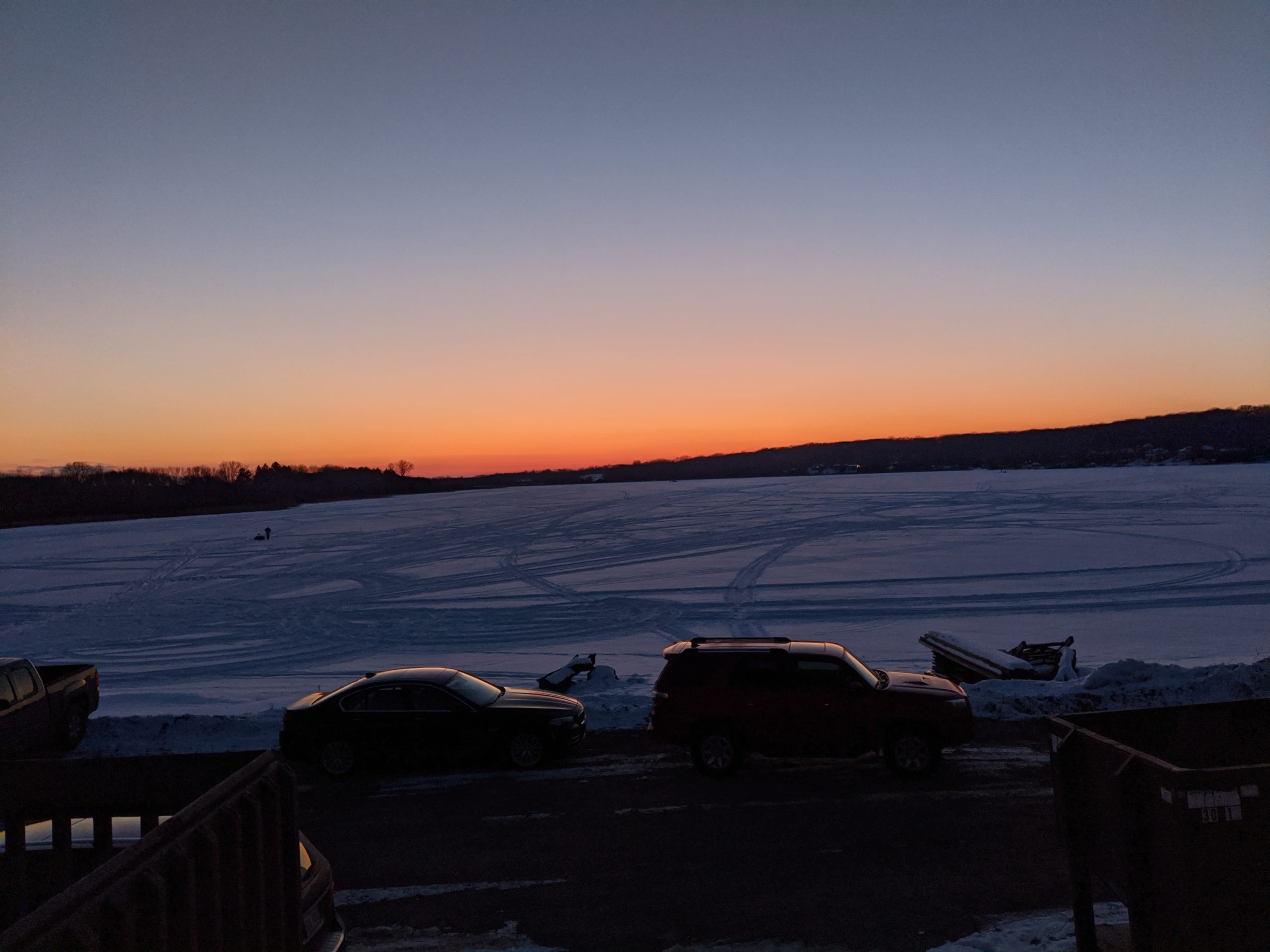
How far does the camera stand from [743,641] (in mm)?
11125

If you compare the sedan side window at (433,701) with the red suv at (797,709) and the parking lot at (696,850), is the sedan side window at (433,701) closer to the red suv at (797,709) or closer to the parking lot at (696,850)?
the parking lot at (696,850)

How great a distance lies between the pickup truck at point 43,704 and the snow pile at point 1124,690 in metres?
14.5

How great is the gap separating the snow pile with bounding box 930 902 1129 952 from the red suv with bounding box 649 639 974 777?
334cm

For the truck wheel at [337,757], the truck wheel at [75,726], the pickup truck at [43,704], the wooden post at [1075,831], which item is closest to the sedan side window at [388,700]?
the truck wheel at [337,757]

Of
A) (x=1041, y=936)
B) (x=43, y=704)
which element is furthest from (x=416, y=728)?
(x=1041, y=936)

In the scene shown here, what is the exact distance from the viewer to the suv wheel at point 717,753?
1009 cm

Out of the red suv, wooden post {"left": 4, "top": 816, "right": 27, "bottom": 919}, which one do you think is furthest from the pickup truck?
the red suv

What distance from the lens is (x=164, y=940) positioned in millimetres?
3307

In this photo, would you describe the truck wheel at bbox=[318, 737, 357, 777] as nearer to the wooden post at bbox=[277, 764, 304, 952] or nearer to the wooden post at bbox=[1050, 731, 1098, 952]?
the wooden post at bbox=[277, 764, 304, 952]

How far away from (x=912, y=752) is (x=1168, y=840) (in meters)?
5.58

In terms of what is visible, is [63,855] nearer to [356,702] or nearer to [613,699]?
[356,702]

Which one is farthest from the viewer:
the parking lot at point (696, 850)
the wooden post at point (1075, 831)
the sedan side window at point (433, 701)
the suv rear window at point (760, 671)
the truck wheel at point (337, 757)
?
the sedan side window at point (433, 701)

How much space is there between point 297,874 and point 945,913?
5269mm

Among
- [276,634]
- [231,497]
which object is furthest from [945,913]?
[231,497]
